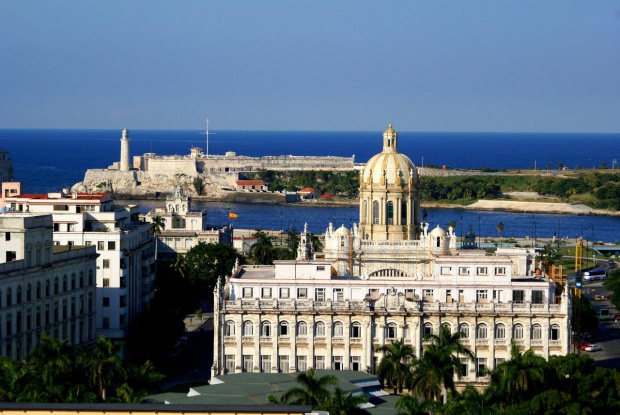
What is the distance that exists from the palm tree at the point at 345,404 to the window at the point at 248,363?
67.1 ft

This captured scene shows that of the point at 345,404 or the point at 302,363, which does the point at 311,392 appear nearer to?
the point at 345,404

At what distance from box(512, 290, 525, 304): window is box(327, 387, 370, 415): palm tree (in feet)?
80.1

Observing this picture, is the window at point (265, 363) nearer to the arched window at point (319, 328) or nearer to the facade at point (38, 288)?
the arched window at point (319, 328)

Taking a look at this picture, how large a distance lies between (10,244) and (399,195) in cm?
3045

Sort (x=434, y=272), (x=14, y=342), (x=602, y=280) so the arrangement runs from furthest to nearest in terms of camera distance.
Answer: (x=602, y=280) < (x=434, y=272) < (x=14, y=342)

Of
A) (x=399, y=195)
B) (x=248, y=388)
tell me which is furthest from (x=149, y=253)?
(x=248, y=388)

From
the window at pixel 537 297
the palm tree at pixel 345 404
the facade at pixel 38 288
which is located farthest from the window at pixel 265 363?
the palm tree at pixel 345 404

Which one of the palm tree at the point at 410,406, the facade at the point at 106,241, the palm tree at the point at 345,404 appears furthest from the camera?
the facade at the point at 106,241

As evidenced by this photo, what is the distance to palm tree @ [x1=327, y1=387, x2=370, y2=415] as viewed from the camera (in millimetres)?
67625

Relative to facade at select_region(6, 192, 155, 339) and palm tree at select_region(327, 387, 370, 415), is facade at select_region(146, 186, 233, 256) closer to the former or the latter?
facade at select_region(6, 192, 155, 339)

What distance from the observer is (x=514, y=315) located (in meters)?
90.2

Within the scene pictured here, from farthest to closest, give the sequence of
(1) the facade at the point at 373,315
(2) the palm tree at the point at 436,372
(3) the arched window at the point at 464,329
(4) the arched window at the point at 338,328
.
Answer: (4) the arched window at the point at 338,328
(3) the arched window at the point at 464,329
(1) the facade at the point at 373,315
(2) the palm tree at the point at 436,372

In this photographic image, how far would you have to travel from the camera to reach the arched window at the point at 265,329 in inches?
3561

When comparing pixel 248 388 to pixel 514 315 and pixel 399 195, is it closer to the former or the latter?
pixel 514 315
